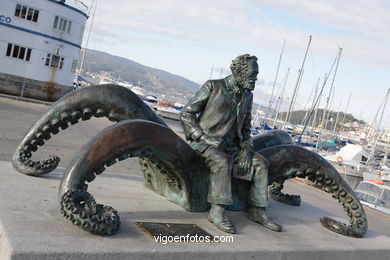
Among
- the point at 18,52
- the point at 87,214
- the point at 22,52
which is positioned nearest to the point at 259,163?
the point at 87,214

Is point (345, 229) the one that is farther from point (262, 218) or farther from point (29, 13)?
point (29, 13)

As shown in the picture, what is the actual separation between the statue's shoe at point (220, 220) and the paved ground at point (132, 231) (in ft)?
0.29

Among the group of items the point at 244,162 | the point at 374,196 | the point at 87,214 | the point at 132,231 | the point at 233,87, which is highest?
the point at 233,87

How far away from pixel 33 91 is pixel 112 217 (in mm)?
28089

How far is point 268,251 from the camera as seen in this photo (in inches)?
182

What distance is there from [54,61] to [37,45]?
1.78 m

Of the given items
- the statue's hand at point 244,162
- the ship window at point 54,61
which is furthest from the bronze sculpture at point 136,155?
the ship window at point 54,61

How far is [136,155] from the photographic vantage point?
459 centimetres

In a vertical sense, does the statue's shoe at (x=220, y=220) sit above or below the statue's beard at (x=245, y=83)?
below

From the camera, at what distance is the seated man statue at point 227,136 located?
5082mm

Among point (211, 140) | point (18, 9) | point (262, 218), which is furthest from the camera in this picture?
point (18, 9)

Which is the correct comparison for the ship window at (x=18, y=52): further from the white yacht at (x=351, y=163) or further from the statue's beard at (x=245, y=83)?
the statue's beard at (x=245, y=83)

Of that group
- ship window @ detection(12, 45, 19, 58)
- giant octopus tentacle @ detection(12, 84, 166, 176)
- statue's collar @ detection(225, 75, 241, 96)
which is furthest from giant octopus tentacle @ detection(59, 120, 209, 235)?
ship window @ detection(12, 45, 19, 58)

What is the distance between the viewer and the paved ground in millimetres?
3579
